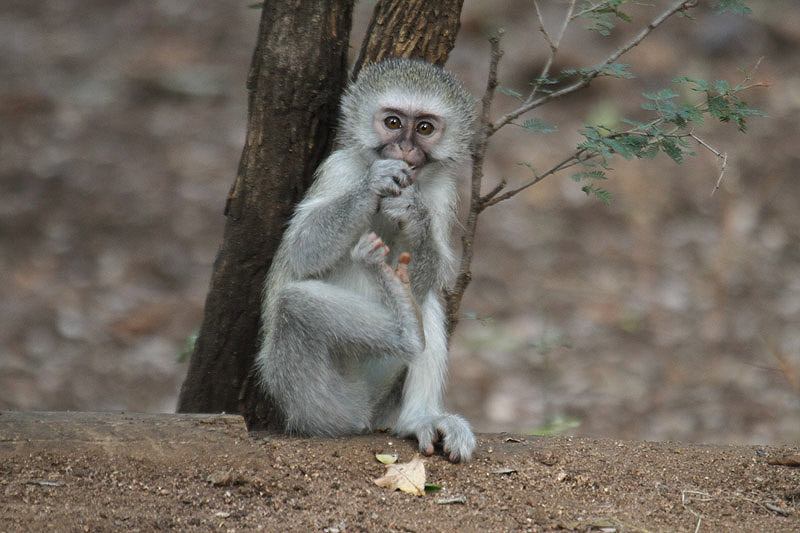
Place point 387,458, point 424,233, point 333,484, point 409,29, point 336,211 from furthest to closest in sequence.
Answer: point 409,29
point 424,233
point 336,211
point 387,458
point 333,484

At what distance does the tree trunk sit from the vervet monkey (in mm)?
153

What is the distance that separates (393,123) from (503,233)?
15.1ft

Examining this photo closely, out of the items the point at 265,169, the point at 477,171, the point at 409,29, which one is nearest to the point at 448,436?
the point at 477,171

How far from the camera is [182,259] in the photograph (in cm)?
834

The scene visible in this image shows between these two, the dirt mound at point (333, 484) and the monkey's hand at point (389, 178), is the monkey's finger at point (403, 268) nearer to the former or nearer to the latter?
the monkey's hand at point (389, 178)

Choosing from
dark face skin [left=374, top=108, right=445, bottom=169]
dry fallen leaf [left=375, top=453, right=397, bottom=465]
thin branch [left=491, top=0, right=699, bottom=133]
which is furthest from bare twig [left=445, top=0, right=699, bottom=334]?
dry fallen leaf [left=375, top=453, right=397, bottom=465]

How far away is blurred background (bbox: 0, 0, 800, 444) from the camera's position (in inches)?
293

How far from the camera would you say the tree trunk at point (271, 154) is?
14.8 ft

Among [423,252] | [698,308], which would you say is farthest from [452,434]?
[698,308]

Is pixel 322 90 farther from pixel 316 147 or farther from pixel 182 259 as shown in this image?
pixel 182 259

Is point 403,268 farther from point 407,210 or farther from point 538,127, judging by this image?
point 538,127

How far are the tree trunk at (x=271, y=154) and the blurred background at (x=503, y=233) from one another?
2398mm

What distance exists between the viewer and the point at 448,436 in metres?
4.04

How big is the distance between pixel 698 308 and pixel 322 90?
477 cm
